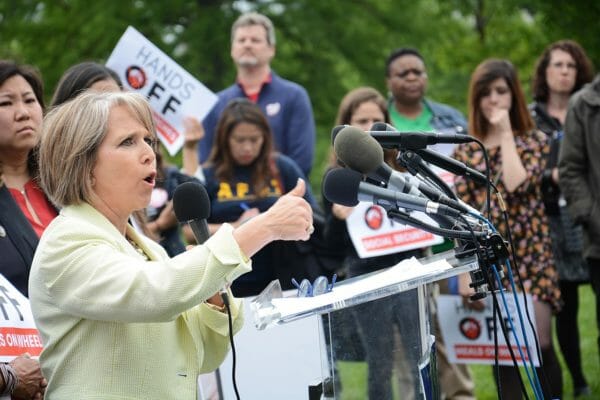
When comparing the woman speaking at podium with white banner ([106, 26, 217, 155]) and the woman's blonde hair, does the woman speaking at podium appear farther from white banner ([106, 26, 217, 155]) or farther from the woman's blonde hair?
white banner ([106, 26, 217, 155])

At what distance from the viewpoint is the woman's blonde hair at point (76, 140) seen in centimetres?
325

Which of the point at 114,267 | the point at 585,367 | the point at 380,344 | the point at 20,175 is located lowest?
A: the point at 585,367

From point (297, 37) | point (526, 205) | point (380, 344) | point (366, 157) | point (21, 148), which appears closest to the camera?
point (366, 157)

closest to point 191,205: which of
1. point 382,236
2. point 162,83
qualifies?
point 382,236

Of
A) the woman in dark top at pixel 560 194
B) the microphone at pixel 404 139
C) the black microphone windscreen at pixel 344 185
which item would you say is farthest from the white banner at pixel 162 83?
the black microphone windscreen at pixel 344 185

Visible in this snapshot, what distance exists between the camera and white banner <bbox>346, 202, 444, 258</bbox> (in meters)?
6.51

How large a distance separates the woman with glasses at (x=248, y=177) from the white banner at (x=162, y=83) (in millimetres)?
260

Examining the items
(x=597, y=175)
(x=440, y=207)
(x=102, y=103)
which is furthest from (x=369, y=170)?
(x=597, y=175)

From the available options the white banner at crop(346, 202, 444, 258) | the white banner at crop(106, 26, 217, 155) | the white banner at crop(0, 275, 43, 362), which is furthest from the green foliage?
the white banner at crop(0, 275, 43, 362)

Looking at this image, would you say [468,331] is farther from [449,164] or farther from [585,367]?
[449,164]

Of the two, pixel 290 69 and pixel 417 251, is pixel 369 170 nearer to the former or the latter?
pixel 417 251

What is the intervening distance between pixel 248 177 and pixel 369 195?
A: 364cm

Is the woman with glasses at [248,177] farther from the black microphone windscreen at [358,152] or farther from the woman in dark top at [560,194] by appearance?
the black microphone windscreen at [358,152]

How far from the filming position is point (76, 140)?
3.25 m
